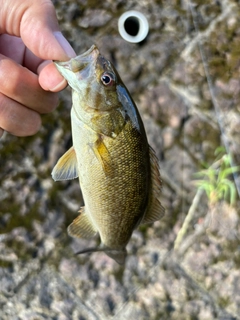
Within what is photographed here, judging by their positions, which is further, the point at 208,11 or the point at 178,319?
the point at 208,11

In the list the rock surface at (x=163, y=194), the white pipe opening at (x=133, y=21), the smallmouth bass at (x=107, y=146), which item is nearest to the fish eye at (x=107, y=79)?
the smallmouth bass at (x=107, y=146)

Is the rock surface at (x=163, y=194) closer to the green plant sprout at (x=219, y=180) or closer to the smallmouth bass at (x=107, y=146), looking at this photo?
the green plant sprout at (x=219, y=180)

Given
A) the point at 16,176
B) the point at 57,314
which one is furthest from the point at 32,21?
the point at 57,314

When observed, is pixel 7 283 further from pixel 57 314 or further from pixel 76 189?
pixel 76 189

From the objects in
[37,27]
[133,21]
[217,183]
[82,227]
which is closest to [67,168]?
[82,227]

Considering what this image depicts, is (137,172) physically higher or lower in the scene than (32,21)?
lower

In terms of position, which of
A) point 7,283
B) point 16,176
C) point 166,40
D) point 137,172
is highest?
point 137,172
